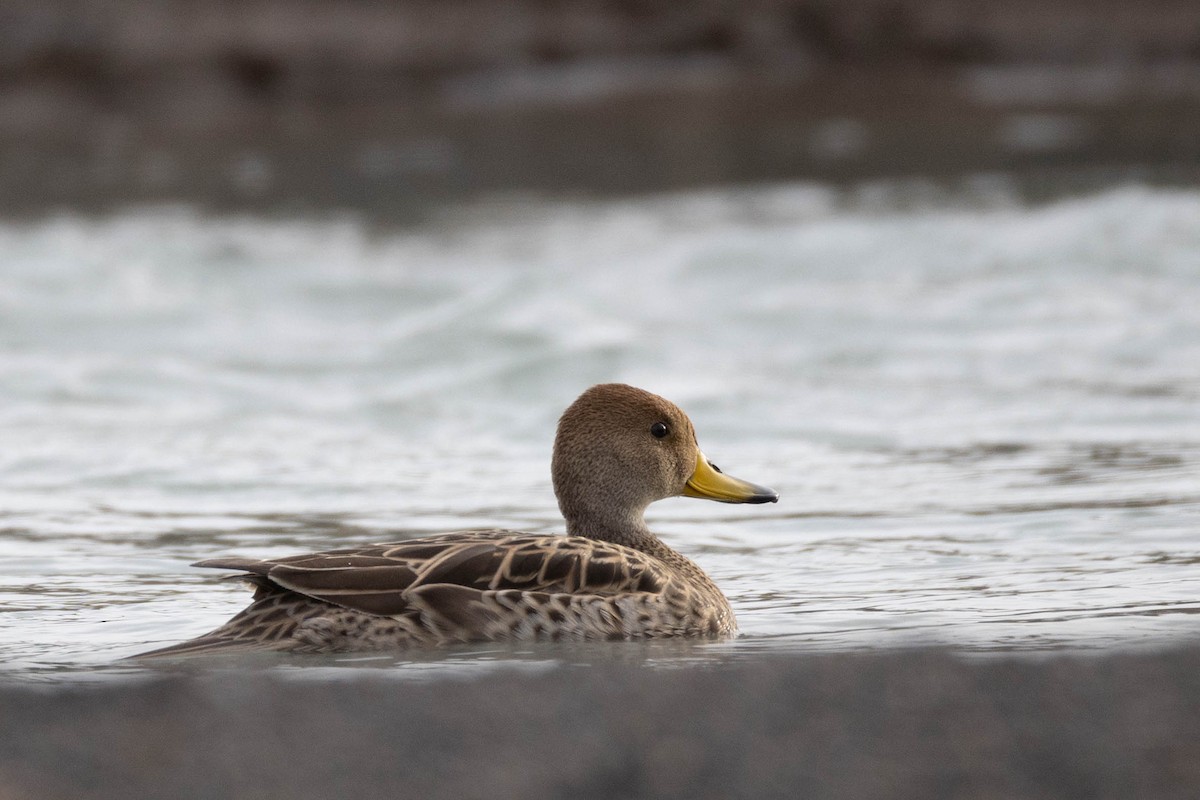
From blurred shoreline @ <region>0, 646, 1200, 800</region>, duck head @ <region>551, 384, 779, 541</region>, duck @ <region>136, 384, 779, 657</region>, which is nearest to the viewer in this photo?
blurred shoreline @ <region>0, 646, 1200, 800</region>

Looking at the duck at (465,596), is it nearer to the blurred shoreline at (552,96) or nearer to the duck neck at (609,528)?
the duck neck at (609,528)

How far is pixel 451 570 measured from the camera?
646 centimetres

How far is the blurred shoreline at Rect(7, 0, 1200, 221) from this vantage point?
2056 centimetres

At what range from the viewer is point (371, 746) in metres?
5.11

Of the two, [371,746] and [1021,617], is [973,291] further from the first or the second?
[371,746]

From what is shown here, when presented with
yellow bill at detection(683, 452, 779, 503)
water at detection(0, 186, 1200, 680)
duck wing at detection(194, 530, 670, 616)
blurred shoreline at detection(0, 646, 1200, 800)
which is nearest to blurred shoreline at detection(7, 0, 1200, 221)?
water at detection(0, 186, 1200, 680)

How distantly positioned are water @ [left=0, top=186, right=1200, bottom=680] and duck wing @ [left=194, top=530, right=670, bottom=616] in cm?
25

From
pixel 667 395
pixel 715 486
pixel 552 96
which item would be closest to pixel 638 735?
pixel 715 486

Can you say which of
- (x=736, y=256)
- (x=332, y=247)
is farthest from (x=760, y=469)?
(x=332, y=247)

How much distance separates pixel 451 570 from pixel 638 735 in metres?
1.44

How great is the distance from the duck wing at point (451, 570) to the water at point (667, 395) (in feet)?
0.83

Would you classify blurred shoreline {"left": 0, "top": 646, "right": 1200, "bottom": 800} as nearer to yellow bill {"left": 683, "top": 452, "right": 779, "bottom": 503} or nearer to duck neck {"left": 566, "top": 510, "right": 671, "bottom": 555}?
duck neck {"left": 566, "top": 510, "right": 671, "bottom": 555}

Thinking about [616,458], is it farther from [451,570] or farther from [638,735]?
[638,735]

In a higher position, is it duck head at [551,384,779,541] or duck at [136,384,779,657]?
duck head at [551,384,779,541]
